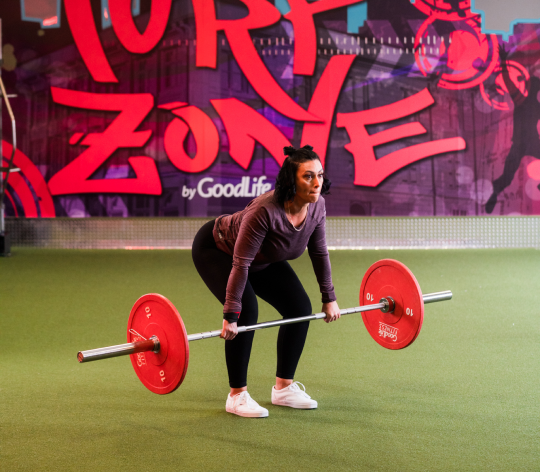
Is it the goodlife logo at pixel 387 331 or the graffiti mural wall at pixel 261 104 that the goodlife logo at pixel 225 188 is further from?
the goodlife logo at pixel 387 331

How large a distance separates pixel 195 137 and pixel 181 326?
6.14 m

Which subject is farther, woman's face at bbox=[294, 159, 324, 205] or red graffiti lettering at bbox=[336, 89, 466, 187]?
red graffiti lettering at bbox=[336, 89, 466, 187]

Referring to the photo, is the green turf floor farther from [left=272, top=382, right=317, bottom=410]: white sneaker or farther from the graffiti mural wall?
the graffiti mural wall

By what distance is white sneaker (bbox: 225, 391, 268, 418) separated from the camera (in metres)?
2.30

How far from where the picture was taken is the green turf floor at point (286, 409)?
6.40ft

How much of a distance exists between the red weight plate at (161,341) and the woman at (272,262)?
0.64ft

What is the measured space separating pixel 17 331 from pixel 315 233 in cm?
229

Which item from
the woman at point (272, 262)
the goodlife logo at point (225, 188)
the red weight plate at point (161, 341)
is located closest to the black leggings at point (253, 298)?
the woman at point (272, 262)

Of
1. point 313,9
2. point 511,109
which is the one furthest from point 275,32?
point 511,109

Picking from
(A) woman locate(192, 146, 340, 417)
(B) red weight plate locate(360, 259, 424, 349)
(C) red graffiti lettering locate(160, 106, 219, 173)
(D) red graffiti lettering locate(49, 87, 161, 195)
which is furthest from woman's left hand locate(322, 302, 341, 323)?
(D) red graffiti lettering locate(49, 87, 161, 195)

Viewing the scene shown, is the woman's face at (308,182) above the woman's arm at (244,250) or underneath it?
above

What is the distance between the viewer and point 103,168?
7.91m

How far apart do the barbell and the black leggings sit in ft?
0.40

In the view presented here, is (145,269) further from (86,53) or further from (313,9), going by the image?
(313,9)
